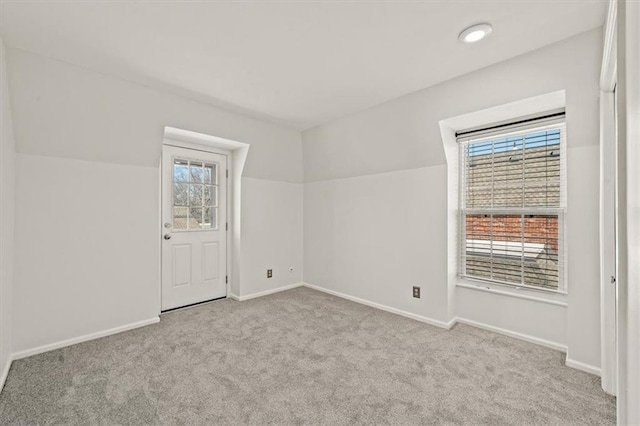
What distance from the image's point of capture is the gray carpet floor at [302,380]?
1.71 m

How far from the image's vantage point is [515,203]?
283cm

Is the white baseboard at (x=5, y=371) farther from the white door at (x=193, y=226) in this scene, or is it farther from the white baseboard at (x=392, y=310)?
the white baseboard at (x=392, y=310)

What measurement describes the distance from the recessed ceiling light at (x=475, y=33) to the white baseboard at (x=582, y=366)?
245 cm

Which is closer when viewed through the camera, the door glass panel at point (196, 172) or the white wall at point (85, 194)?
the white wall at point (85, 194)

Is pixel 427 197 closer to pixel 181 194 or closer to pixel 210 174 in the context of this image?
pixel 210 174

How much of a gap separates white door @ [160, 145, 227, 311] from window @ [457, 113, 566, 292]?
301cm

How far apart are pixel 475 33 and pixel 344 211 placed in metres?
2.47

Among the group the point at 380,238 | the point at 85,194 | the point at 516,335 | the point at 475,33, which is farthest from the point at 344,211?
the point at 85,194

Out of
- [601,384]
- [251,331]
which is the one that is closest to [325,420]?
[251,331]

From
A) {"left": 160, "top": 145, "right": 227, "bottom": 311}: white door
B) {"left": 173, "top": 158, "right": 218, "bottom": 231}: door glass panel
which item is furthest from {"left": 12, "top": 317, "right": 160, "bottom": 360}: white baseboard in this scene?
{"left": 173, "top": 158, "right": 218, "bottom": 231}: door glass panel

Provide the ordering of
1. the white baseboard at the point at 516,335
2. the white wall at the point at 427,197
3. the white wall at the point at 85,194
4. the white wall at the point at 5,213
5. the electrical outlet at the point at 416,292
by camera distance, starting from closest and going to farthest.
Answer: the white wall at the point at 5,213
the white wall at the point at 427,197
the white wall at the point at 85,194
the white baseboard at the point at 516,335
the electrical outlet at the point at 416,292

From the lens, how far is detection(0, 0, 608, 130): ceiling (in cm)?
175

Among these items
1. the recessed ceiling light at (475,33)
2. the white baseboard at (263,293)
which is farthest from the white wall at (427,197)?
the recessed ceiling light at (475,33)

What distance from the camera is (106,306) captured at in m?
2.79
